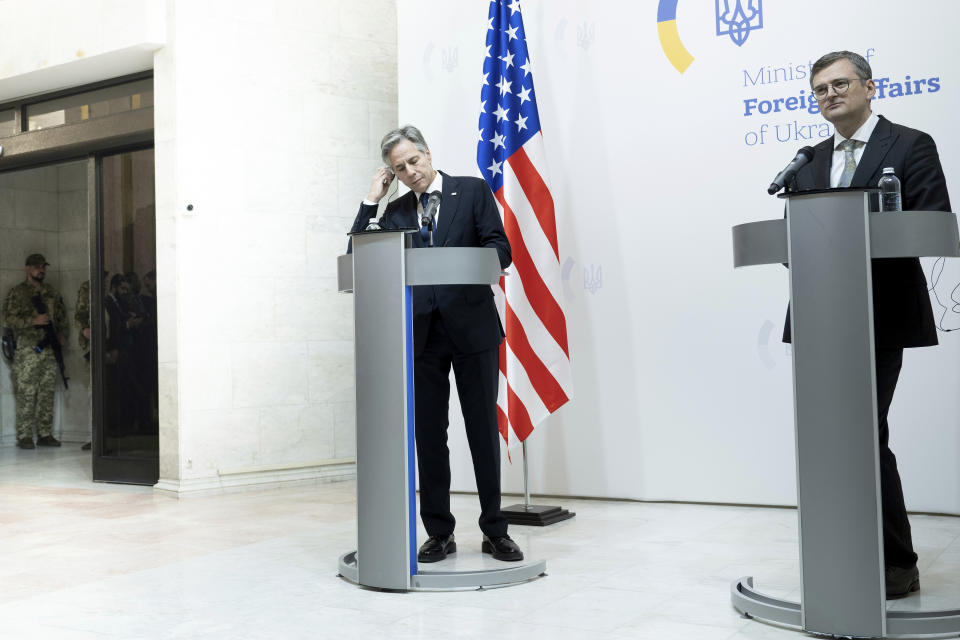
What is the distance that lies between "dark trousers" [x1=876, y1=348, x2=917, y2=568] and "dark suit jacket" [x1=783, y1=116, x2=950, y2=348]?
7 cm

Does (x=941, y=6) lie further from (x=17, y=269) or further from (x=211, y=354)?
(x=17, y=269)

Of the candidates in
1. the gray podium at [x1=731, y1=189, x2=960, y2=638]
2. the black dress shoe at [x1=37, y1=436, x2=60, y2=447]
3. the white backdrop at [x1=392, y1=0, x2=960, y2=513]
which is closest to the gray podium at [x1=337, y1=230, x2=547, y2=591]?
the gray podium at [x1=731, y1=189, x2=960, y2=638]

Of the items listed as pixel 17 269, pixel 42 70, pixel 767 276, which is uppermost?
pixel 42 70

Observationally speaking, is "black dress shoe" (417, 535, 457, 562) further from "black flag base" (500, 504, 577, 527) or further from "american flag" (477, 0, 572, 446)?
"american flag" (477, 0, 572, 446)

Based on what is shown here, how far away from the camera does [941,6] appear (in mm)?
4438

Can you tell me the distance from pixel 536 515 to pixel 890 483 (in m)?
2.04

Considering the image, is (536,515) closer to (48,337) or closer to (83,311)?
(83,311)

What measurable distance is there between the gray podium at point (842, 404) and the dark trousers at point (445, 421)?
1.31m

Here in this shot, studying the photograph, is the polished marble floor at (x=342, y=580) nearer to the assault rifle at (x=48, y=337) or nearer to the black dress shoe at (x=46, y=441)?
the black dress shoe at (x=46, y=441)

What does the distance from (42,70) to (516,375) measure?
13.5ft

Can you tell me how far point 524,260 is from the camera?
16.0ft

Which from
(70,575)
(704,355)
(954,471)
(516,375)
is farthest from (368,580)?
(954,471)

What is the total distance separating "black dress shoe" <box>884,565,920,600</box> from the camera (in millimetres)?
3014

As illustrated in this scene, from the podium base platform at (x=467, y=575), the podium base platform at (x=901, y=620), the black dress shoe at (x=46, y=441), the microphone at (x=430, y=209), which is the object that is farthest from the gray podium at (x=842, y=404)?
the black dress shoe at (x=46, y=441)
